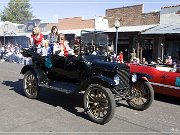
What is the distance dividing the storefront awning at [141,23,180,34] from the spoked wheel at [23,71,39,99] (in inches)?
447

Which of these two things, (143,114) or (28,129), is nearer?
(28,129)

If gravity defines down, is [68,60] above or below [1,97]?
above

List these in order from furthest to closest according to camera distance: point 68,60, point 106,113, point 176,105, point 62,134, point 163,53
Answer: point 163,53
point 176,105
point 68,60
point 106,113
point 62,134

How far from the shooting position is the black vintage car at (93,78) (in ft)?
19.4

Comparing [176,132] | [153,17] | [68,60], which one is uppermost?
[153,17]

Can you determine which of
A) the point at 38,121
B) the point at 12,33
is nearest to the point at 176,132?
the point at 38,121

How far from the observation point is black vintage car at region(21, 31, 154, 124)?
5.90m

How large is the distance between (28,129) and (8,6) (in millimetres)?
76640

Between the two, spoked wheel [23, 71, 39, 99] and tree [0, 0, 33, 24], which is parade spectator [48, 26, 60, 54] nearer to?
spoked wheel [23, 71, 39, 99]

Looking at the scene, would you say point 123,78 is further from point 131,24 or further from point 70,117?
point 131,24

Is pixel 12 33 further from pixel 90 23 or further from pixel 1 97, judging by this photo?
pixel 1 97

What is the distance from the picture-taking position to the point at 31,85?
7.98 metres

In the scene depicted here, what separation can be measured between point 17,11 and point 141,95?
75483 millimetres

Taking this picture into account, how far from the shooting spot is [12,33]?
3878cm
